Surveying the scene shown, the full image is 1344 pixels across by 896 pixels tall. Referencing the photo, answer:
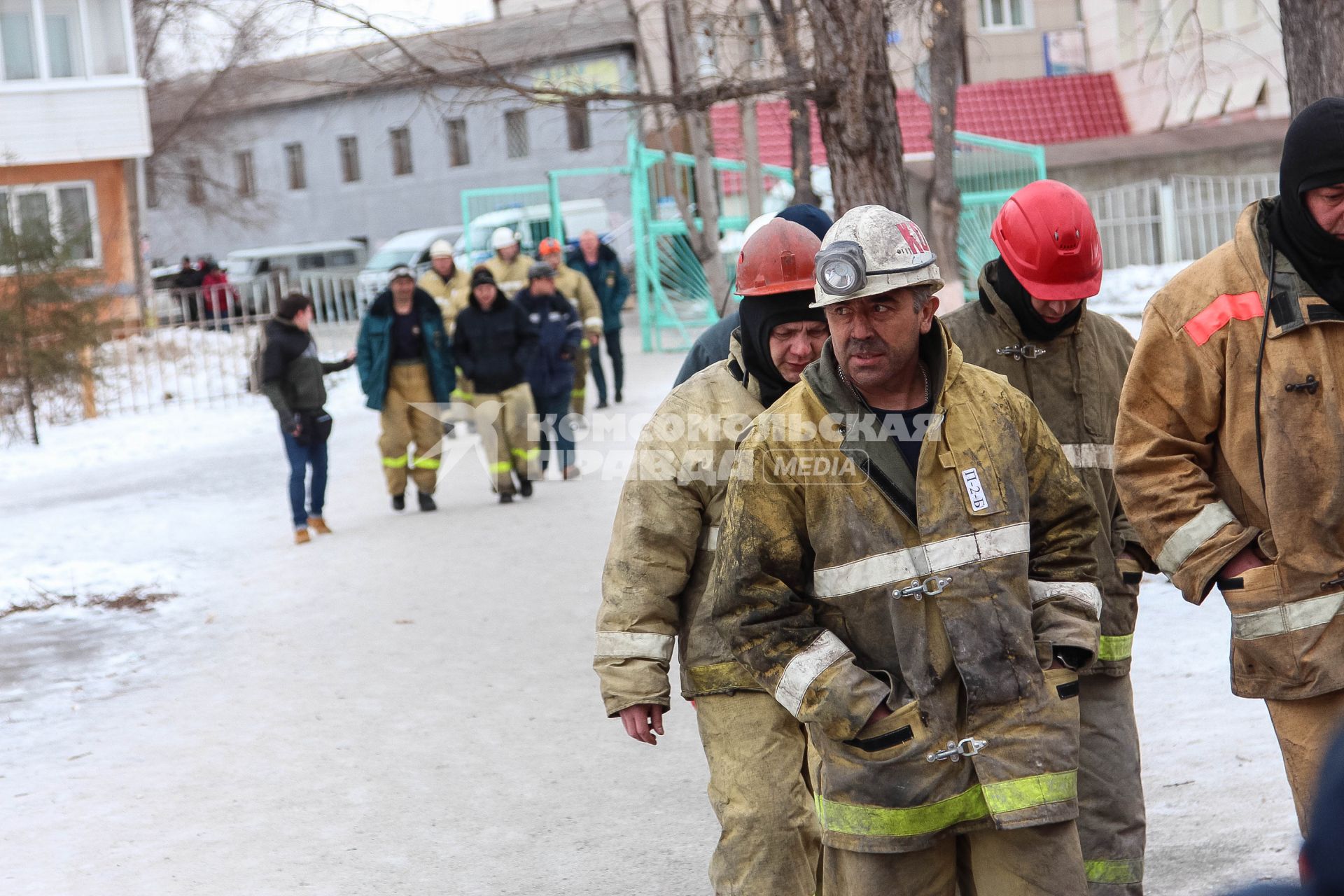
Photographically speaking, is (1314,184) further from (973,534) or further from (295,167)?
(295,167)

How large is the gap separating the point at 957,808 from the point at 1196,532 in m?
0.93

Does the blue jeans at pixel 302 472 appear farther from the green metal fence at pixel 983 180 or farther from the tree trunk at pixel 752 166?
the green metal fence at pixel 983 180

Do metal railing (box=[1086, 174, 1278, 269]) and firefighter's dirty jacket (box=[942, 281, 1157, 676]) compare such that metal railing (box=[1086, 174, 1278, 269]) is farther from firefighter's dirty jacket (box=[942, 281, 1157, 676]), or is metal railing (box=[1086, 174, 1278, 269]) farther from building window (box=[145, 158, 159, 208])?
building window (box=[145, 158, 159, 208])

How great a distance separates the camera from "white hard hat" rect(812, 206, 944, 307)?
2943 mm

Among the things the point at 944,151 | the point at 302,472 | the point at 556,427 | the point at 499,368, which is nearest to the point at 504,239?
the point at 556,427

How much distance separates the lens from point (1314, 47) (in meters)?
7.80

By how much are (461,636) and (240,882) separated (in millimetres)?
3335

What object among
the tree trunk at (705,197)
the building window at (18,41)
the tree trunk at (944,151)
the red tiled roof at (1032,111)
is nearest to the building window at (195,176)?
the building window at (18,41)

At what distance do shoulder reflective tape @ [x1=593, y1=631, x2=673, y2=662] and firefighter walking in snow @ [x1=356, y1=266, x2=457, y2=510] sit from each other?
28.3 feet

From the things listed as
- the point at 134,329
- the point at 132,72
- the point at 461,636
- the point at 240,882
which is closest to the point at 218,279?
the point at 132,72

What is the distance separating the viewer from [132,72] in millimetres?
31203

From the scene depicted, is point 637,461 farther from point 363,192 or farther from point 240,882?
point 363,192

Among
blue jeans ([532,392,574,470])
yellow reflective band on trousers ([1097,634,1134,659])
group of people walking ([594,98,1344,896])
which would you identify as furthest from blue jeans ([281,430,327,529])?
yellow reflective band on trousers ([1097,634,1134,659])

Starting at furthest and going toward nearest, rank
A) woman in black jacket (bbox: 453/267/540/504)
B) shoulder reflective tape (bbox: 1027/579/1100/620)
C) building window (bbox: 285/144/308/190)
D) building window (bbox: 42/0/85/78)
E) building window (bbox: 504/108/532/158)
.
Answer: building window (bbox: 285/144/308/190), building window (bbox: 504/108/532/158), building window (bbox: 42/0/85/78), woman in black jacket (bbox: 453/267/540/504), shoulder reflective tape (bbox: 1027/579/1100/620)
